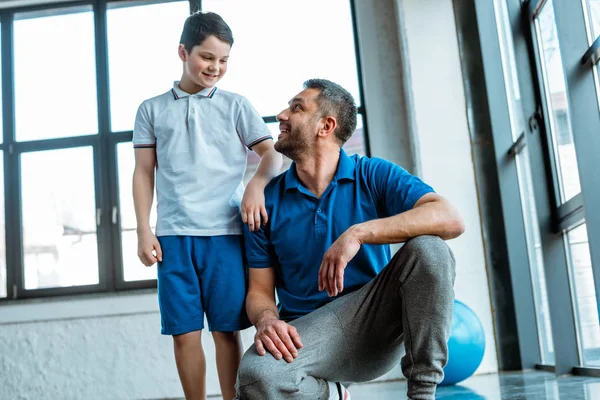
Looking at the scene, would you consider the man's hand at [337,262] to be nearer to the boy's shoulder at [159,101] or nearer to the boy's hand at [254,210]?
the boy's hand at [254,210]

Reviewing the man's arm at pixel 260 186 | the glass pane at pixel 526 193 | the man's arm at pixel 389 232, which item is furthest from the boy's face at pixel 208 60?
the glass pane at pixel 526 193

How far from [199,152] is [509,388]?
5.95ft

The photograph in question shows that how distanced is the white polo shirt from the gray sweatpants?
51 cm

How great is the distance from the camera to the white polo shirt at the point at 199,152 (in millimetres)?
2232

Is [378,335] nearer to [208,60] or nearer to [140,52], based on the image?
[208,60]

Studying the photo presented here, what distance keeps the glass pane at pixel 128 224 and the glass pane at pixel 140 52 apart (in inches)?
11.0

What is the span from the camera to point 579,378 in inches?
131

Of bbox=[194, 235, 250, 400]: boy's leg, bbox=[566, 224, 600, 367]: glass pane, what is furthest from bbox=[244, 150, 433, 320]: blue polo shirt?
bbox=[566, 224, 600, 367]: glass pane

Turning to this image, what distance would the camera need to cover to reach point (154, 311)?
4.66 meters

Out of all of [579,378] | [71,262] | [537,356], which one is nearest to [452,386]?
[579,378]

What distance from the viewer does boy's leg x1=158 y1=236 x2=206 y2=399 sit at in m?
2.20

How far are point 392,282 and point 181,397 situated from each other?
3138 mm

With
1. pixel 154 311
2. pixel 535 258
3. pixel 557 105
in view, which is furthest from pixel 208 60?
pixel 535 258

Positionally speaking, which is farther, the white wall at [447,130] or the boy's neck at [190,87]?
the white wall at [447,130]
